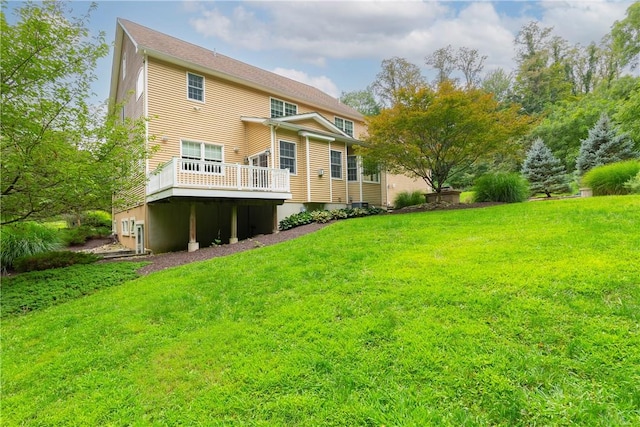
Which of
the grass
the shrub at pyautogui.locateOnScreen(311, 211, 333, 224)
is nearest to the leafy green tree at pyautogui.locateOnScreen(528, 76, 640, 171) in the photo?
the shrub at pyautogui.locateOnScreen(311, 211, 333, 224)

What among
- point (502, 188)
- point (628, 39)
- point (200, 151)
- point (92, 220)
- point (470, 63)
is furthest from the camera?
point (470, 63)

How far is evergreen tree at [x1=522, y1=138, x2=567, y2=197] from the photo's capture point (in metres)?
15.0

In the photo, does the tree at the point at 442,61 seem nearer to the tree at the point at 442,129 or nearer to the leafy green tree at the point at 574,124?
the leafy green tree at the point at 574,124

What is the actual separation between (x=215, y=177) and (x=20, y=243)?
6282 mm

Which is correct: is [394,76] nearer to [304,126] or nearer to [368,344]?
[304,126]

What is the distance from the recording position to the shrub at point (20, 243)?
28.5ft

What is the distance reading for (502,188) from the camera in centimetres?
1073

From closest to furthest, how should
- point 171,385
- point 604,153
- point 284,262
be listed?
point 171,385, point 284,262, point 604,153

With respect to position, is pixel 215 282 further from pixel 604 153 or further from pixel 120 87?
pixel 604 153

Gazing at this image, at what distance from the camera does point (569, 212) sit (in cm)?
625

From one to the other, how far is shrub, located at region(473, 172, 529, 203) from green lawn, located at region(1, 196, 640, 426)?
18.8ft

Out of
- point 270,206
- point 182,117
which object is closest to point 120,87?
point 182,117

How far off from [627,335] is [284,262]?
437 cm

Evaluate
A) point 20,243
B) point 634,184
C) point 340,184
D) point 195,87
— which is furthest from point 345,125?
point 20,243
